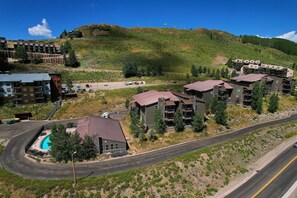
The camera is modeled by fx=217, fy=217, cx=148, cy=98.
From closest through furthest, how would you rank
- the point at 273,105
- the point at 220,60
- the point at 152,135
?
the point at 152,135, the point at 273,105, the point at 220,60

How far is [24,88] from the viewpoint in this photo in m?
80.7

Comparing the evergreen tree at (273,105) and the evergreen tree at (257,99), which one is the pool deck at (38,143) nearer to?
the evergreen tree at (257,99)

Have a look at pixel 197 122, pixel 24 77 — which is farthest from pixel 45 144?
pixel 197 122

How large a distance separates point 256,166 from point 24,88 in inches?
3164

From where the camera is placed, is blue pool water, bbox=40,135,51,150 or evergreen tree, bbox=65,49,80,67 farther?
evergreen tree, bbox=65,49,80,67

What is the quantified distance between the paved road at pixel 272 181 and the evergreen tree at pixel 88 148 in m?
30.9

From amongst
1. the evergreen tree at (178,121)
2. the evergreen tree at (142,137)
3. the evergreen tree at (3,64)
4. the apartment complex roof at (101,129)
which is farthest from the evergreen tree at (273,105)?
the evergreen tree at (3,64)

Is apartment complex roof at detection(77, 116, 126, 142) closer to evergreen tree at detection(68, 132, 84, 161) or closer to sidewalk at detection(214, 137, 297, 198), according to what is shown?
evergreen tree at detection(68, 132, 84, 161)

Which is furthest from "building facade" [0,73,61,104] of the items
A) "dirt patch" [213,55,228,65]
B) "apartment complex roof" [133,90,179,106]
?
"dirt patch" [213,55,228,65]

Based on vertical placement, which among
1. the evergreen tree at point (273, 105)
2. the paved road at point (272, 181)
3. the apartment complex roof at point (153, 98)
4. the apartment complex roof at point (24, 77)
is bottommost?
the paved road at point (272, 181)

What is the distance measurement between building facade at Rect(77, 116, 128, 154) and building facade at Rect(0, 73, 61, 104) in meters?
29.5

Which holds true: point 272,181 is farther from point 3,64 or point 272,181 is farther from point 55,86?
point 3,64

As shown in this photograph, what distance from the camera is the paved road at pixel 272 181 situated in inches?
1676

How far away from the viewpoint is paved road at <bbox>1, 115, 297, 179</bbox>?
4491 cm
